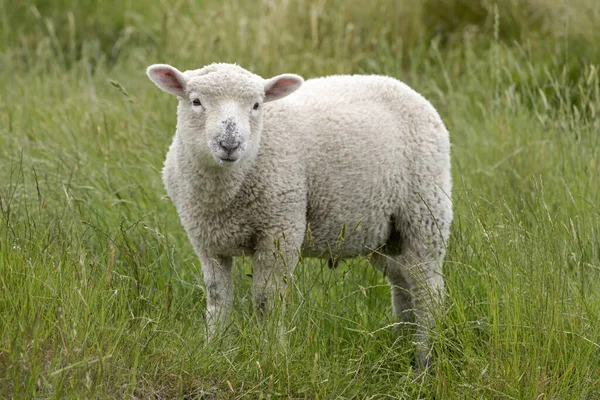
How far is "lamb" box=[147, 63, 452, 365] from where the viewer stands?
368 centimetres

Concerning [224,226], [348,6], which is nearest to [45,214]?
[224,226]

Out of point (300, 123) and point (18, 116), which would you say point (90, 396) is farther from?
point (18, 116)

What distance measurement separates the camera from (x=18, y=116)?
246 inches

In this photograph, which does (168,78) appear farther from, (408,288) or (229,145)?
(408,288)

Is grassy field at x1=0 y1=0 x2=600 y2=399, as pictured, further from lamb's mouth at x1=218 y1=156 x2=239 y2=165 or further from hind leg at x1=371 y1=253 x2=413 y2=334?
lamb's mouth at x1=218 y1=156 x2=239 y2=165

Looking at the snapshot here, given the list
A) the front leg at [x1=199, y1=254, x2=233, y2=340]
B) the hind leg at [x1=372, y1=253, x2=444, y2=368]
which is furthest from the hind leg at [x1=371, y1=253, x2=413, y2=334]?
the front leg at [x1=199, y1=254, x2=233, y2=340]

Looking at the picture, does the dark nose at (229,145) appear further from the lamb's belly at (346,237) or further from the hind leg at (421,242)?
the hind leg at (421,242)

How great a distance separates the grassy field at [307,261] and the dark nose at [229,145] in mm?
524

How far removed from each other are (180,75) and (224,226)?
2.15ft

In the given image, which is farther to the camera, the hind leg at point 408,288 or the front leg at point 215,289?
the hind leg at point 408,288

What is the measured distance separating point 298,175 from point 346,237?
1.20 ft

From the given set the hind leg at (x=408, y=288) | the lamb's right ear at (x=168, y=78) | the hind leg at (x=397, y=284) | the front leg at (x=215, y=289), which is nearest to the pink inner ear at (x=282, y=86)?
the lamb's right ear at (x=168, y=78)

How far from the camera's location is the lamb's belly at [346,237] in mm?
3934

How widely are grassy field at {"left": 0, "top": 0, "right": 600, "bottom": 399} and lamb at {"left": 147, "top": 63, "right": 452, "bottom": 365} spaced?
0.52ft
